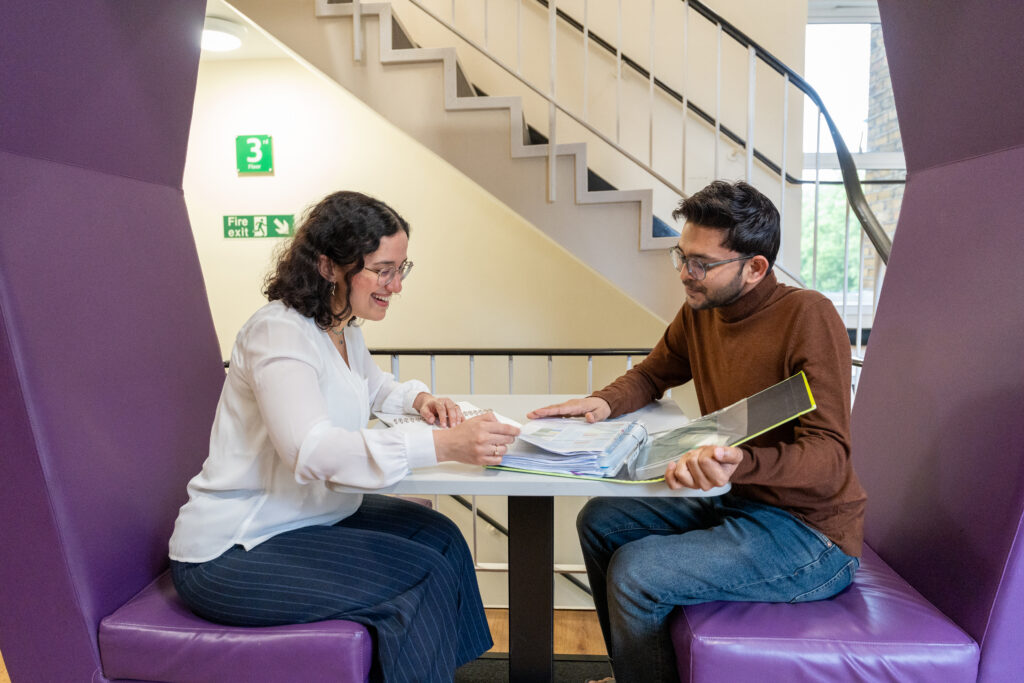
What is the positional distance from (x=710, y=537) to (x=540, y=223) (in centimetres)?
203

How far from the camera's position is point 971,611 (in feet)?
3.91

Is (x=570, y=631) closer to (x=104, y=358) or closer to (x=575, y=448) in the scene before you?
(x=575, y=448)

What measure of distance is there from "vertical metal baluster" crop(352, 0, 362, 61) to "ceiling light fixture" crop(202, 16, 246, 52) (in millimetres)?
1166

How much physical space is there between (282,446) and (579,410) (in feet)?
2.23

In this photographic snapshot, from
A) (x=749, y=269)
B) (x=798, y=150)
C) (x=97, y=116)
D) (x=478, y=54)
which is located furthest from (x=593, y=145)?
(x=97, y=116)

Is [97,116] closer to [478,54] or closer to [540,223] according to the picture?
[540,223]

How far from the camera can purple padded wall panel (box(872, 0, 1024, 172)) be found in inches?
49.8

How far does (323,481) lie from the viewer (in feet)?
4.26

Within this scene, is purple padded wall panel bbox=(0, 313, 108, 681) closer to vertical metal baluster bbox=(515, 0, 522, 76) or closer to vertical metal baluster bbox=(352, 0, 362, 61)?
vertical metal baluster bbox=(352, 0, 362, 61)

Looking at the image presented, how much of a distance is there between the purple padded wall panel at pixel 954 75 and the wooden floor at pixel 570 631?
6.27ft

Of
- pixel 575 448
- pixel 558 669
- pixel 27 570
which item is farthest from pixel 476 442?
pixel 558 669

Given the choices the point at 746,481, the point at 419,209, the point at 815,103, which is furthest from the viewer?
the point at 419,209

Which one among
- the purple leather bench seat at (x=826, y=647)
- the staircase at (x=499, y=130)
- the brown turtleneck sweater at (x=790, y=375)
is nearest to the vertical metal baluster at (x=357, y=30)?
the staircase at (x=499, y=130)

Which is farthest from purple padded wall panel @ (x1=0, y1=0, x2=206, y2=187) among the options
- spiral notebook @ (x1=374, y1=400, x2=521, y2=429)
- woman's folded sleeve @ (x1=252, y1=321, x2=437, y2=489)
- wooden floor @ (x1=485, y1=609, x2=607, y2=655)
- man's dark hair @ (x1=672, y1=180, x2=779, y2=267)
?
wooden floor @ (x1=485, y1=609, x2=607, y2=655)
